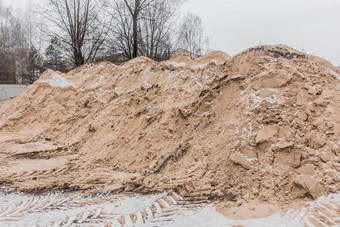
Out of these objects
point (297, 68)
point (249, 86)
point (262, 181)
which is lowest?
point (262, 181)

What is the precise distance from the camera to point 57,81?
1252 centimetres

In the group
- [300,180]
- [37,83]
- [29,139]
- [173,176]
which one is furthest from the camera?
[37,83]

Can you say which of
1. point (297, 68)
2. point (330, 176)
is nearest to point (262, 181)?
point (330, 176)

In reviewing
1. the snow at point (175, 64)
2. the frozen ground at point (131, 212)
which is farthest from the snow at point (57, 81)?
the frozen ground at point (131, 212)

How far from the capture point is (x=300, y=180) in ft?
11.8

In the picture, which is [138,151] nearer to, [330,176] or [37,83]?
[330,176]

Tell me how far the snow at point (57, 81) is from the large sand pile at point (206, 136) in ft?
10.2

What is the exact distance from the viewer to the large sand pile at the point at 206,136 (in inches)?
157

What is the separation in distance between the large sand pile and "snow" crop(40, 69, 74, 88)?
10.2 feet

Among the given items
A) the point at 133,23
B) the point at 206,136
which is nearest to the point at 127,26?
the point at 133,23

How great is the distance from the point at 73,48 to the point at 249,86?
13492 mm

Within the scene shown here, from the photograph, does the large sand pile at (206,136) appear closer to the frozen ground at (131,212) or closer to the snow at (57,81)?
the frozen ground at (131,212)

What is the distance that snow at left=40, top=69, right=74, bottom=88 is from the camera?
479 inches

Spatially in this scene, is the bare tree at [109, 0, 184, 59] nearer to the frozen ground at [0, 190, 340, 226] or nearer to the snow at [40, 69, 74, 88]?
the snow at [40, 69, 74, 88]
